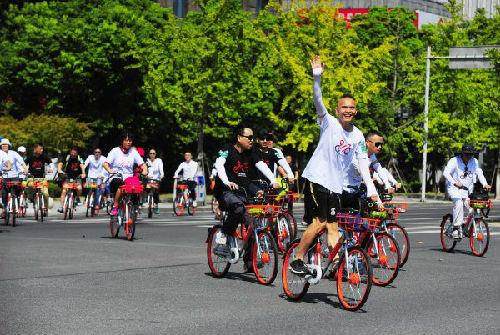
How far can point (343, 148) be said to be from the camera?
424 inches

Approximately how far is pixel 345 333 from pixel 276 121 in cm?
4032

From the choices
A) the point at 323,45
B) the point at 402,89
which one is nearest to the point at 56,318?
the point at 323,45

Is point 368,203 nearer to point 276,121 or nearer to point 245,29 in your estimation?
point 245,29

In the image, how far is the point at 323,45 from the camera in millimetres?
48125

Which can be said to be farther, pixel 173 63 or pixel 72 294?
pixel 173 63

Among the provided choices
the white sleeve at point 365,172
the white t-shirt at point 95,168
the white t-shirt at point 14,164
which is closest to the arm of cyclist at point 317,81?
the white sleeve at point 365,172

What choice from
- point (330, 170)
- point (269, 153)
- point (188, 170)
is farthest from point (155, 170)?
point (330, 170)

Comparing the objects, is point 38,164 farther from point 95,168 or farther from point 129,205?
point 129,205

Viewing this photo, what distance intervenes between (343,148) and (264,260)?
6.89ft

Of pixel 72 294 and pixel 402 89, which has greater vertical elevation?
pixel 402 89

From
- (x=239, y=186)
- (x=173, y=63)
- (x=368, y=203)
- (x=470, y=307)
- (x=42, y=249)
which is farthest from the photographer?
(x=173, y=63)

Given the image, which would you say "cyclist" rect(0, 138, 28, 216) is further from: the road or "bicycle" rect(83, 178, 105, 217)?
the road

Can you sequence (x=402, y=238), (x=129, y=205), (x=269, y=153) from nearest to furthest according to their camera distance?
(x=402, y=238)
(x=269, y=153)
(x=129, y=205)

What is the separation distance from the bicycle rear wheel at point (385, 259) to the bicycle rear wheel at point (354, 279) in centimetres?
208
